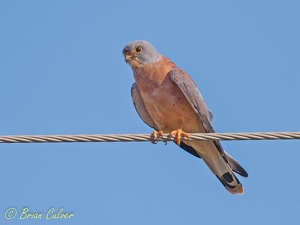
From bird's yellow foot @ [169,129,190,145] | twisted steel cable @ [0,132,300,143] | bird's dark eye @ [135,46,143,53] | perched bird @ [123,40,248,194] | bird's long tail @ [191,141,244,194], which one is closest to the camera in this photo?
twisted steel cable @ [0,132,300,143]

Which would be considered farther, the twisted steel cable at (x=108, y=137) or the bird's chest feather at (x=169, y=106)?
the bird's chest feather at (x=169, y=106)

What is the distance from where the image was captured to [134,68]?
781 cm

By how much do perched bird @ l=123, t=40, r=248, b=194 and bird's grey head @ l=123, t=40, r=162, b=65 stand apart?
0.05ft

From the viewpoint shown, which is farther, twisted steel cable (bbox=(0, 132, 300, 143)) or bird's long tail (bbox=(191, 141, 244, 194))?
bird's long tail (bbox=(191, 141, 244, 194))

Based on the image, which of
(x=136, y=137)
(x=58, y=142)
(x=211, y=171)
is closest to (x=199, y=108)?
(x=211, y=171)

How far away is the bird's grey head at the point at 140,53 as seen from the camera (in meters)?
7.79

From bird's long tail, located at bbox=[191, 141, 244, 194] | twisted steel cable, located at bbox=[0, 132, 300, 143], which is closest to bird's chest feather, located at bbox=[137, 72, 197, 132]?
bird's long tail, located at bbox=[191, 141, 244, 194]

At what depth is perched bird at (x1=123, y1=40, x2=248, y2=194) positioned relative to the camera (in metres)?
7.35

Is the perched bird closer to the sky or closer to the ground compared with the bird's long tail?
closer to the sky

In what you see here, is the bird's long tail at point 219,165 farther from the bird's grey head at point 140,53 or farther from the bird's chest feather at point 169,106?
the bird's grey head at point 140,53

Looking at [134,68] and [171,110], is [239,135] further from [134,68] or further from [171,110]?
[134,68]

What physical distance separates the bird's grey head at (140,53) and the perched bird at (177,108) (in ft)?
0.05

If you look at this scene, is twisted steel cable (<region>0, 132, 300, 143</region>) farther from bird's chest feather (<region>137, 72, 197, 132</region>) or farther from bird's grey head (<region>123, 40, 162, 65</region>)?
bird's grey head (<region>123, 40, 162, 65</region>)

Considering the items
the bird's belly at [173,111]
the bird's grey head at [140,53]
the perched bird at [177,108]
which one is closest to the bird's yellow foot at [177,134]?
the perched bird at [177,108]
